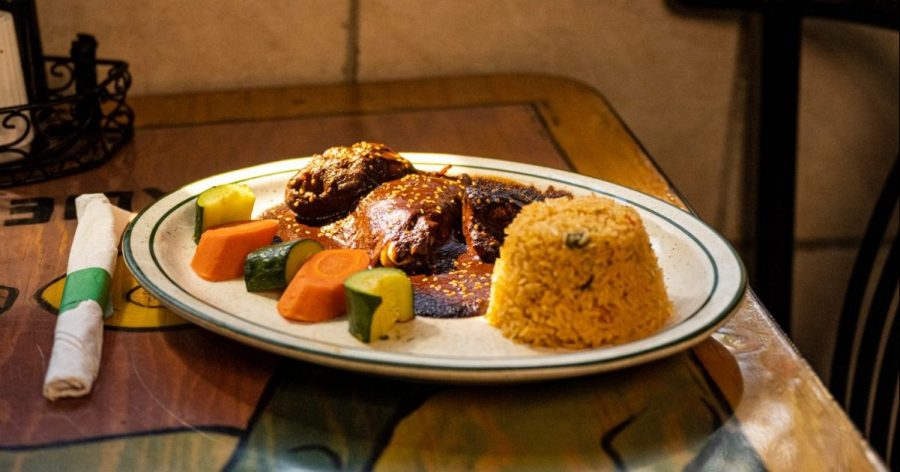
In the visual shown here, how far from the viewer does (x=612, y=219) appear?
1213 millimetres

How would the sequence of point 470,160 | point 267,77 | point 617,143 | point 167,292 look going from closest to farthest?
point 167,292, point 470,160, point 617,143, point 267,77

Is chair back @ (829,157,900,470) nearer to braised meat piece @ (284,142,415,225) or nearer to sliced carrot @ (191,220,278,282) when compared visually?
braised meat piece @ (284,142,415,225)

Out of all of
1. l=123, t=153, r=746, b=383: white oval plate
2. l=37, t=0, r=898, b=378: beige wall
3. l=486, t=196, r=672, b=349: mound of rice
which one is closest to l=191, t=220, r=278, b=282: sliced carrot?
l=123, t=153, r=746, b=383: white oval plate

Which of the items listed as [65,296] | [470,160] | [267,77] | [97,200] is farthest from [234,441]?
[267,77]

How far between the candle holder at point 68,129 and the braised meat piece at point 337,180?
57 cm

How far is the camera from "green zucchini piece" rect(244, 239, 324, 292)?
1.29 meters

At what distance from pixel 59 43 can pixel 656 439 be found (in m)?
1.95

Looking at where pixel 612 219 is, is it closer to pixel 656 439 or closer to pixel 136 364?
pixel 656 439

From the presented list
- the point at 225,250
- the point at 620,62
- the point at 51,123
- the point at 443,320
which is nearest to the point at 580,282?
the point at 443,320

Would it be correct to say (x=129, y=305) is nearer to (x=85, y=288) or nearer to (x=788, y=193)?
(x=85, y=288)

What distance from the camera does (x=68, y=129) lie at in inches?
82.1

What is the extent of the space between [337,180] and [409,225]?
0.19 metres

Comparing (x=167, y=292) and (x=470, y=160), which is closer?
(x=167, y=292)

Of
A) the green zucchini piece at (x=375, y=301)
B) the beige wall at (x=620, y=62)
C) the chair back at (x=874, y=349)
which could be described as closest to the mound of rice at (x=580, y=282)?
the green zucchini piece at (x=375, y=301)
